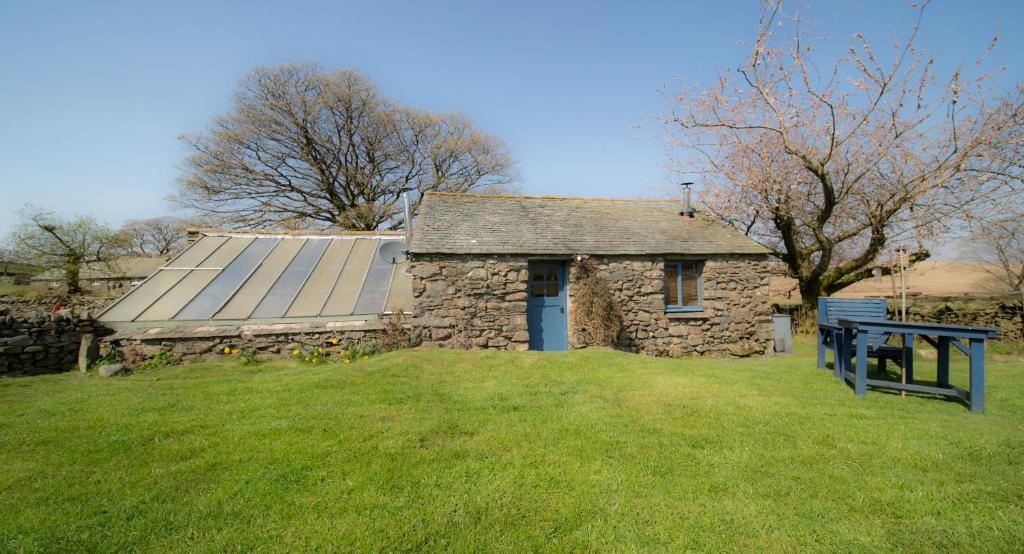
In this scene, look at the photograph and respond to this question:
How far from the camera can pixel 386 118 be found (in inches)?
902

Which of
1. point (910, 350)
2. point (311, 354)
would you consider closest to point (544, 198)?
point (311, 354)

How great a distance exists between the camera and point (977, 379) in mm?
5203

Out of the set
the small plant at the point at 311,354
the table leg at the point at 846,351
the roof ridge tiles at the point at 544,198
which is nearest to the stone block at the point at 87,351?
the small plant at the point at 311,354

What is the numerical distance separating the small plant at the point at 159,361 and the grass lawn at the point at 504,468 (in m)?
1.77

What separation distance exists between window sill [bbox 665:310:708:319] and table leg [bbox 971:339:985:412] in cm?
582

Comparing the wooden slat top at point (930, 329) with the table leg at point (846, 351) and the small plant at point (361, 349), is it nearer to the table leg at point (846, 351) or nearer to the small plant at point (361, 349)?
the table leg at point (846, 351)

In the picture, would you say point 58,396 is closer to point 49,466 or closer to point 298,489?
point 49,466

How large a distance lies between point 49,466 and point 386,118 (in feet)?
71.3

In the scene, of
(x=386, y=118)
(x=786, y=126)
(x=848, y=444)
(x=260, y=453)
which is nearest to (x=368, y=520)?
(x=260, y=453)

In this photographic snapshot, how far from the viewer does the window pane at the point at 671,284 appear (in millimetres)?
11148

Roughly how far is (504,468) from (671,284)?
8638 mm

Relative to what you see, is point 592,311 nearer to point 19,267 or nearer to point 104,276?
point 104,276

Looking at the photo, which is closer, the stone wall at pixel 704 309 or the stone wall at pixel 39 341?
the stone wall at pixel 39 341

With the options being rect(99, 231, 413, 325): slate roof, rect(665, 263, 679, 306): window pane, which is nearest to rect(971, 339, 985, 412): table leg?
rect(665, 263, 679, 306): window pane
